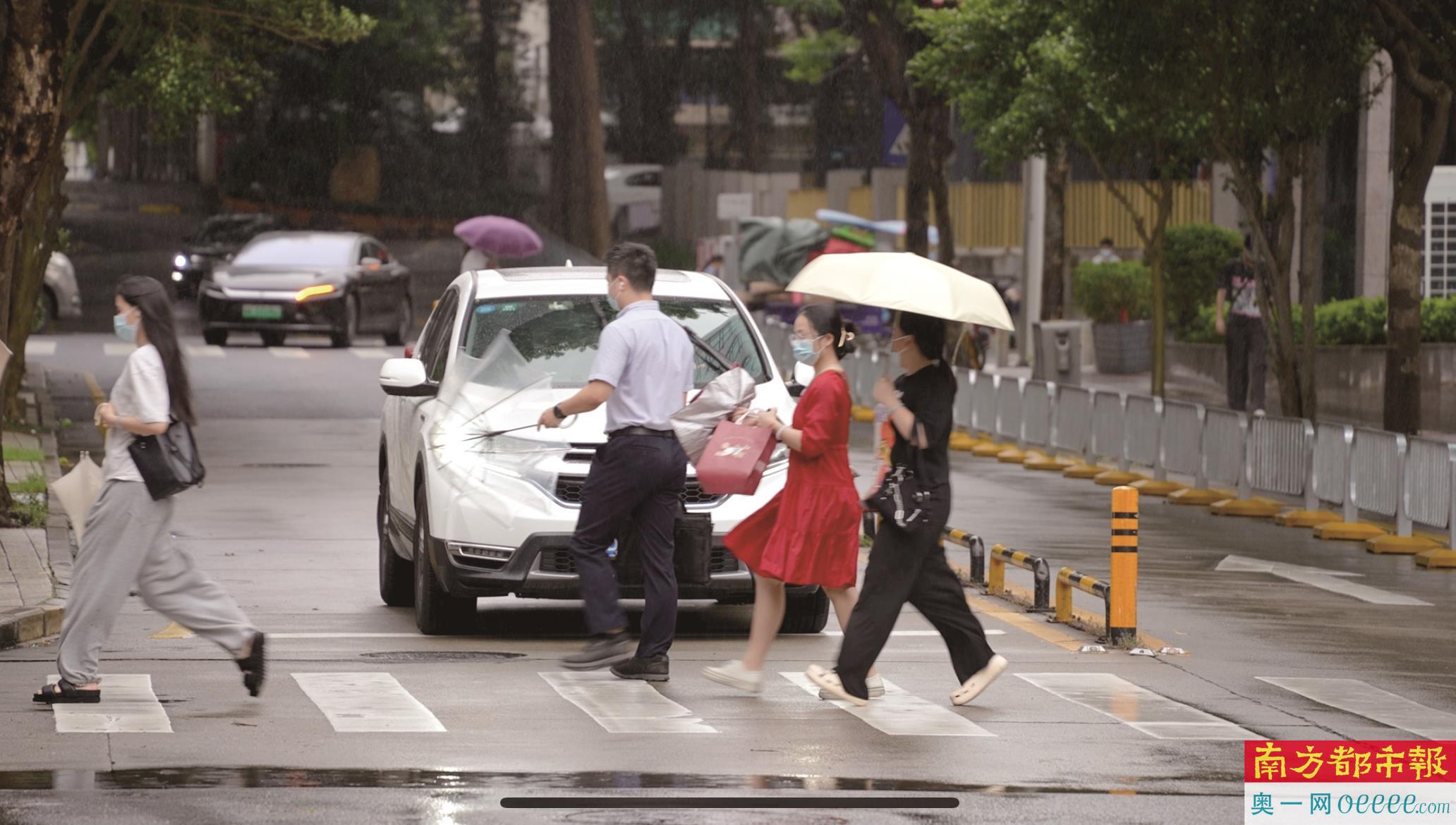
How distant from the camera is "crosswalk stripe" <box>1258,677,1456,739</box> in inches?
383

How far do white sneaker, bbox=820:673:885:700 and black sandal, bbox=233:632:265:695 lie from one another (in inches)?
90.6

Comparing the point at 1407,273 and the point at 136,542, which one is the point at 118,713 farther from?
the point at 1407,273

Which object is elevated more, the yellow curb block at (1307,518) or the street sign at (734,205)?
the street sign at (734,205)

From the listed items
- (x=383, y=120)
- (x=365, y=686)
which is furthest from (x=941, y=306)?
(x=383, y=120)

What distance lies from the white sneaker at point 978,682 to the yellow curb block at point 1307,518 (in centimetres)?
922

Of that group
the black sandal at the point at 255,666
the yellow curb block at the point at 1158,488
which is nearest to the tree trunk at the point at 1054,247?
the yellow curb block at the point at 1158,488

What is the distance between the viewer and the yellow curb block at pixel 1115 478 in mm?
21734

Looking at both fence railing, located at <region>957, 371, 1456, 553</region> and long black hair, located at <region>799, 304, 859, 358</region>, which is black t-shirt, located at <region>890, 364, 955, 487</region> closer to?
long black hair, located at <region>799, 304, 859, 358</region>

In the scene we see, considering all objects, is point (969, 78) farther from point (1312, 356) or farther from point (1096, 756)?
point (1096, 756)

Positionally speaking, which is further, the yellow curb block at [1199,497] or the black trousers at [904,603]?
the yellow curb block at [1199,497]

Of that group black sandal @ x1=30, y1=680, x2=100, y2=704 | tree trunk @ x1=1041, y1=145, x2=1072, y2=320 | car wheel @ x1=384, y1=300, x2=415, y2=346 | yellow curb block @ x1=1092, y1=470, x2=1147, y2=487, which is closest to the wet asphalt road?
black sandal @ x1=30, y1=680, x2=100, y2=704

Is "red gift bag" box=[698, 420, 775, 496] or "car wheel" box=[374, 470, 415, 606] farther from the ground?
"red gift bag" box=[698, 420, 775, 496]

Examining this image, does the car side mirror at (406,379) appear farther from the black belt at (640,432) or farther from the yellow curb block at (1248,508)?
the yellow curb block at (1248,508)

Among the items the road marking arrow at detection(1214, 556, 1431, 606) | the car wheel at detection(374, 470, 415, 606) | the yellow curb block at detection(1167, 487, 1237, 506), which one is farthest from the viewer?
the yellow curb block at detection(1167, 487, 1237, 506)
